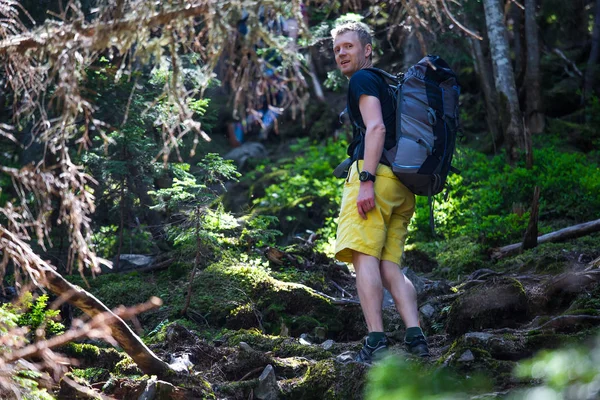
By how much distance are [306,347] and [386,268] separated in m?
1.04

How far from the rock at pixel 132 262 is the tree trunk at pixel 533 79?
8.56 metres

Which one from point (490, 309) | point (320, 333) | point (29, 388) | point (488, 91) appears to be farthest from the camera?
point (488, 91)

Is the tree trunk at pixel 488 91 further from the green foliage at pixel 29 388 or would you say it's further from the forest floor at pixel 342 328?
the green foliage at pixel 29 388

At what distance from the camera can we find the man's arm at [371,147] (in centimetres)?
514

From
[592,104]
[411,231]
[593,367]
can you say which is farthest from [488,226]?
[593,367]

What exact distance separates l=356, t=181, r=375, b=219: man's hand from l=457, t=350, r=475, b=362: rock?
1215 mm

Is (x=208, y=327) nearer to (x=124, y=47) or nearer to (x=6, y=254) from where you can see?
(x=6, y=254)

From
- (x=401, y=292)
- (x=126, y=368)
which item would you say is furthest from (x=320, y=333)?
(x=126, y=368)

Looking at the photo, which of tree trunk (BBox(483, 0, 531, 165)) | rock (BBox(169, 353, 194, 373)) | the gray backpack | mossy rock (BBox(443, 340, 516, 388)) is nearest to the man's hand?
the gray backpack

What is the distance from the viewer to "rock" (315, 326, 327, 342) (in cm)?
657

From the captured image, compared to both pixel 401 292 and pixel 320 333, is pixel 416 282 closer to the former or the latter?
pixel 320 333

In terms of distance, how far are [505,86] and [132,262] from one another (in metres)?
7.53

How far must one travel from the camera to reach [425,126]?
205 inches

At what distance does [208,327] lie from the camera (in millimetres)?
6680
